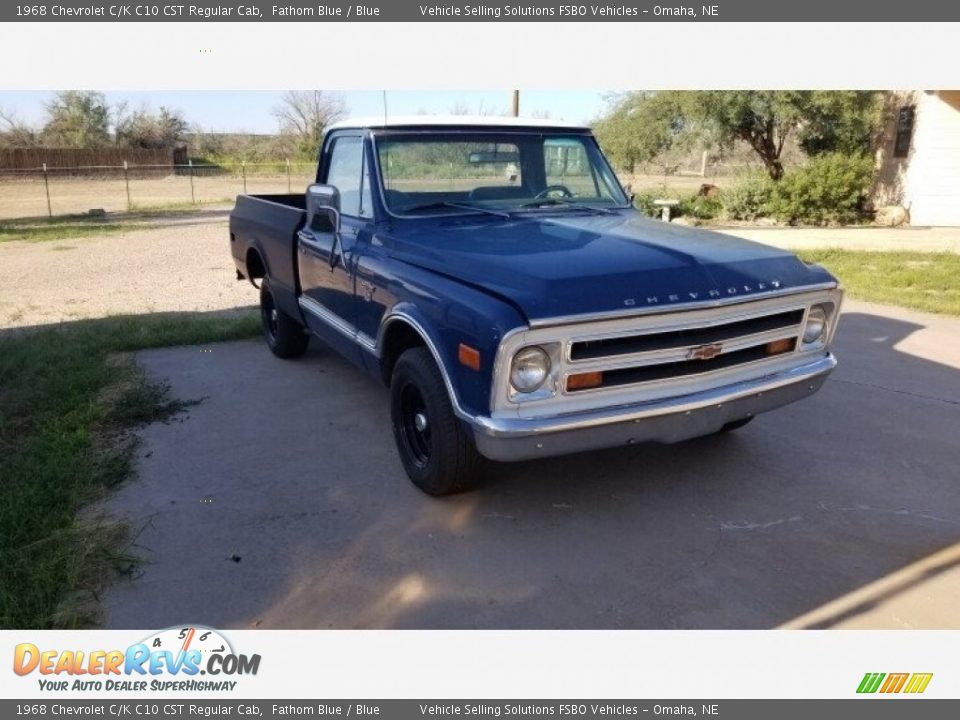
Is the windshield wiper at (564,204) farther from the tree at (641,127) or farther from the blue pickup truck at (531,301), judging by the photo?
the tree at (641,127)

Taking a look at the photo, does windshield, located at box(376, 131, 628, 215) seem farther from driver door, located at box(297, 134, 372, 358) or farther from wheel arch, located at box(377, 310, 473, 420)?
wheel arch, located at box(377, 310, 473, 420)

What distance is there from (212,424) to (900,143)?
1736 centimetres

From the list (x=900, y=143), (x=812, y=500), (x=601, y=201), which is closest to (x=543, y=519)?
(x=812, y=500)

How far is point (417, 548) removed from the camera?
3301mm

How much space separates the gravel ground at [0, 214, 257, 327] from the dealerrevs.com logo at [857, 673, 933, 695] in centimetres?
744

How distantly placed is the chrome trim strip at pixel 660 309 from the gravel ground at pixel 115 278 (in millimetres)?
6362

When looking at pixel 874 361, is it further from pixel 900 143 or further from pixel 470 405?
pixel 900 143

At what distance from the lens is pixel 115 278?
10.4 m

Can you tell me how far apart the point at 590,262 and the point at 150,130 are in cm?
4569

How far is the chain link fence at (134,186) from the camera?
22.6 metres

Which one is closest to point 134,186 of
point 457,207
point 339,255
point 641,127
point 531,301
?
point 641,127

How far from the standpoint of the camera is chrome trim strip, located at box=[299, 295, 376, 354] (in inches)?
166

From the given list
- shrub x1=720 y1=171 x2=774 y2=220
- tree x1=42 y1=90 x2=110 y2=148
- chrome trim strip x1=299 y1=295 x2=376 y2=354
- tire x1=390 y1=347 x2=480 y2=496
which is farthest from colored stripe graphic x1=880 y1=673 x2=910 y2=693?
tree x1=42 y1=90 x2=110 y2=148

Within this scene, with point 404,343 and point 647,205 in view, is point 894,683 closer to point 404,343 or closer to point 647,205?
point 404,343
